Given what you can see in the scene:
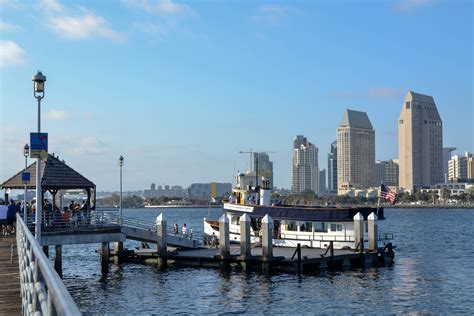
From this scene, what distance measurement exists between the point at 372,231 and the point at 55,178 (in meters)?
21.5

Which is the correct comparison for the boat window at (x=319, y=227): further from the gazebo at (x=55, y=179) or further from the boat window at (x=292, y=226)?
the gazebo at (x=55, y=179)

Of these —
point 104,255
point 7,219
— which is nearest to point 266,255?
point 104,255

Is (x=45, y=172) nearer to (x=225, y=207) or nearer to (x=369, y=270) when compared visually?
(x=225, y=207)

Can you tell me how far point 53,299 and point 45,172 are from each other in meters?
35.3

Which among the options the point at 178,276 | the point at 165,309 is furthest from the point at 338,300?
the point at 178,276

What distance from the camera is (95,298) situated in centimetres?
3247

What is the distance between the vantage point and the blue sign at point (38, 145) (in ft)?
65.4

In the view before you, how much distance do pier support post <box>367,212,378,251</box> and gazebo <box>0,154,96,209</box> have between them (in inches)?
741

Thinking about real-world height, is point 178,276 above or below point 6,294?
below

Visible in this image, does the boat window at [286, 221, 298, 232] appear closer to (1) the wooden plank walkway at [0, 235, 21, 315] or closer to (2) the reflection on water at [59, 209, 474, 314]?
(2) the reflection on water at [59, 209, 474, 314]

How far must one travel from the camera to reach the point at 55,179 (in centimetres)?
3866

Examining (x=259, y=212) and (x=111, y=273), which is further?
(x=259, y=212)

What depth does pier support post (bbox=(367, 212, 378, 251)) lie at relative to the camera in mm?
43500

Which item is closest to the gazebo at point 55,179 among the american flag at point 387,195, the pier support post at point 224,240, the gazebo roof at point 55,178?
the gazebo roof at point 55,178
